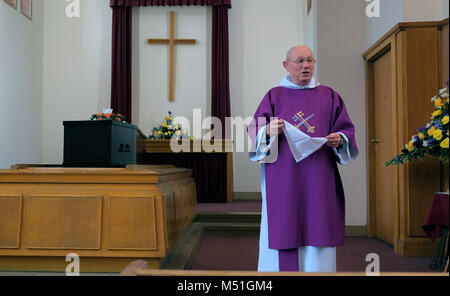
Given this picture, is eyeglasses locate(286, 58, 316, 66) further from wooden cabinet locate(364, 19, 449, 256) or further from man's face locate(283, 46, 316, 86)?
wooden cabinet locate(364, 19, 449, 256)

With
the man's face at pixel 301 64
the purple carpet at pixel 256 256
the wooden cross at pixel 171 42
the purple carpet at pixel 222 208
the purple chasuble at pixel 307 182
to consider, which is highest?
the wooden cross at pixel 171 42

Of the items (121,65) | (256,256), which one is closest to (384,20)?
(256,256)

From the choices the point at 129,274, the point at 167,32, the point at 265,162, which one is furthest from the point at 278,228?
the point at 167,32

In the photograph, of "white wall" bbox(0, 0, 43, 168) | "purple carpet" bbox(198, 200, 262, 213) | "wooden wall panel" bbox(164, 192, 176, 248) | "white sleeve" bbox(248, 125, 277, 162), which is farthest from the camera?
"white wall" bbox(0, 0, 43, 168)

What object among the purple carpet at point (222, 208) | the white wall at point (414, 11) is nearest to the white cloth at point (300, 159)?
the white wall at point (414, 11)

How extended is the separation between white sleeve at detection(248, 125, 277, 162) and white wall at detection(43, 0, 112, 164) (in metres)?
6.99

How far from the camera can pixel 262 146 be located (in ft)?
7.00

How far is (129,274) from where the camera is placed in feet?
2.56

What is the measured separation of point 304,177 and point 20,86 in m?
6.87

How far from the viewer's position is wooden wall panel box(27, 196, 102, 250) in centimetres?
323

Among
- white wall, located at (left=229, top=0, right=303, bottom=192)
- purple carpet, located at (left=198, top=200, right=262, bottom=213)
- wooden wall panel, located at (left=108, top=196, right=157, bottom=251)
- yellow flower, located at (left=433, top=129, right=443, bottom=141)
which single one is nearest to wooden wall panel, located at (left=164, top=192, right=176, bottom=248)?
wooden wall panel, located at (left=108, top=196, right=157, bottom=251)

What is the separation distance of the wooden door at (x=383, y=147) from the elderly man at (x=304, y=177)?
2796mm

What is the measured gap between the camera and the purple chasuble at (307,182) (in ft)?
6.95

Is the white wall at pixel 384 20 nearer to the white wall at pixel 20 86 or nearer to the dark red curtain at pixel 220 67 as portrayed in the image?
the dark red curtain at pixel 220 67
